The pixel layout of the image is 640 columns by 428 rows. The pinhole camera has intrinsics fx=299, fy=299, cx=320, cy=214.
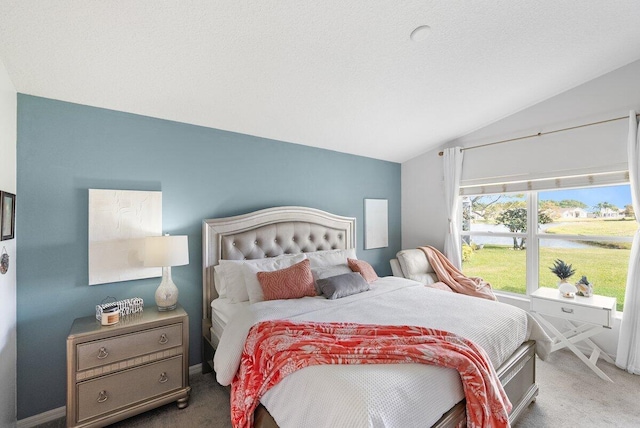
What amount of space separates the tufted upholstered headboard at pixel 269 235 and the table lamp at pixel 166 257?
0.37 meters

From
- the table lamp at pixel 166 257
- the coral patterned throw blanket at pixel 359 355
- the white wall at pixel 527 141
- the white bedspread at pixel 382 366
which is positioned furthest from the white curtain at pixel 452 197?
the table lamp at pixel 166 257

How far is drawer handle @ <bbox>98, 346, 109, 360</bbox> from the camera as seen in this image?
1.89 metres

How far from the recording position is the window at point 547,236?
10.0 feet

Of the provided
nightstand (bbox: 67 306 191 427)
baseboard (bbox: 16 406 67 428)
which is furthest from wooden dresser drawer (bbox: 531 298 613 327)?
baseboard (bbox: 16 406 67 428)

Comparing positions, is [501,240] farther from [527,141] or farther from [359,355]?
[359,355]

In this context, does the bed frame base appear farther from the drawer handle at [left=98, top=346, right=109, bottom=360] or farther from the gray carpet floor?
the drawer handle at [left=98, top=346, right=109, bottom=360]

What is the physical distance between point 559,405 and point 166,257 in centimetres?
309

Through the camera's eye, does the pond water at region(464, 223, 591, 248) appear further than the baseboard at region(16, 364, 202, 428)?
Yes

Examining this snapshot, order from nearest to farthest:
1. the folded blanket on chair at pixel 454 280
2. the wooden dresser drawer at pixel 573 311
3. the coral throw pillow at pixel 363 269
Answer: the wooden dresser drawer at pixel 573 311 < the coral throw pillow at pixel 363 269 < the folded blanket on chair at pixel 454 280

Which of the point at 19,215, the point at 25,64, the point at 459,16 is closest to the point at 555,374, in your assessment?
the point at 459,16

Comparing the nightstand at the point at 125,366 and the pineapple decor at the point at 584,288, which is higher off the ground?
the pineapple decor at the point at 584,288

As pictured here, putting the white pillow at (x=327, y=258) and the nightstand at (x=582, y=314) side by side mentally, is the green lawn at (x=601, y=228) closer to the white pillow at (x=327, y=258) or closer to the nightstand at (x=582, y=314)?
the nightstand at (x=582, y=314)

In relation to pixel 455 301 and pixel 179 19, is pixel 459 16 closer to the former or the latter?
pixel 179 19

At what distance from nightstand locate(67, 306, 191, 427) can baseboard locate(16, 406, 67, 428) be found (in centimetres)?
49
